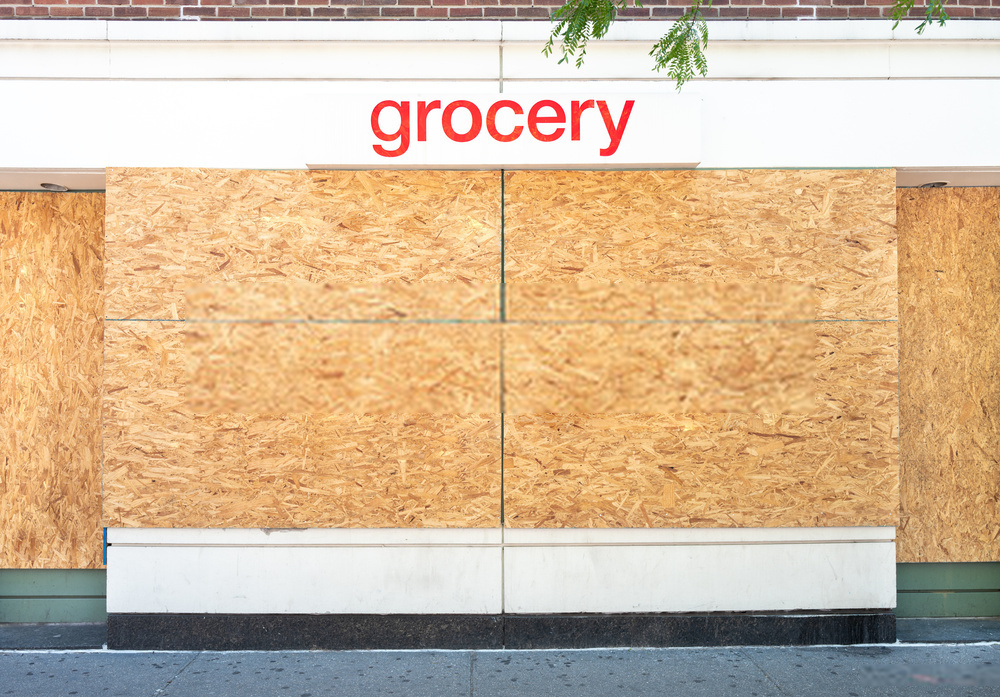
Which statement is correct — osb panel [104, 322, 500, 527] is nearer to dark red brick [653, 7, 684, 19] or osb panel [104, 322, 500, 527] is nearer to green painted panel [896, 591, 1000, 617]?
dark red brick [653, 7, 684, 19]

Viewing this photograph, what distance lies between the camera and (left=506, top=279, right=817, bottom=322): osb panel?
17.0 feet

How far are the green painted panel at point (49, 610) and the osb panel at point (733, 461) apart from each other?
11.3ft

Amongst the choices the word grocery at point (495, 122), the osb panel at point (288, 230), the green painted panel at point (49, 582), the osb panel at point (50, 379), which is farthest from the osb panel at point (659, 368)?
the green painted panel at point (49, 582)

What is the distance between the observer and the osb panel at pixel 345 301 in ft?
16.9

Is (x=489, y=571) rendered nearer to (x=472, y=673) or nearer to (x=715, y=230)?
(x=472, y=673)

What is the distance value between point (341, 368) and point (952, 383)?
4727 millimetres

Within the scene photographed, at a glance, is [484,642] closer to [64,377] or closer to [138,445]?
[138,445]

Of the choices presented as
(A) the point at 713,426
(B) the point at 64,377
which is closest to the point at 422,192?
(A) the point at 713,426

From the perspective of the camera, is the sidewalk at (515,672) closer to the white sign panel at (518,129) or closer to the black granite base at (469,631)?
the black granite base at (469,631)

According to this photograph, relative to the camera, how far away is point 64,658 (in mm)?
4977

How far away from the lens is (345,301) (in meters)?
5.16

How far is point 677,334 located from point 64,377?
15.5ft

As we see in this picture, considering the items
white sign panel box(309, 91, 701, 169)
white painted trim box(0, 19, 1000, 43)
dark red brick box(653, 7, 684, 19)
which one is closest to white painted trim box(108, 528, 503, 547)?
white sign panel box(309, 91, 701, 169)

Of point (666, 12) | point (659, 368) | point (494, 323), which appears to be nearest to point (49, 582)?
point (494, 323)
